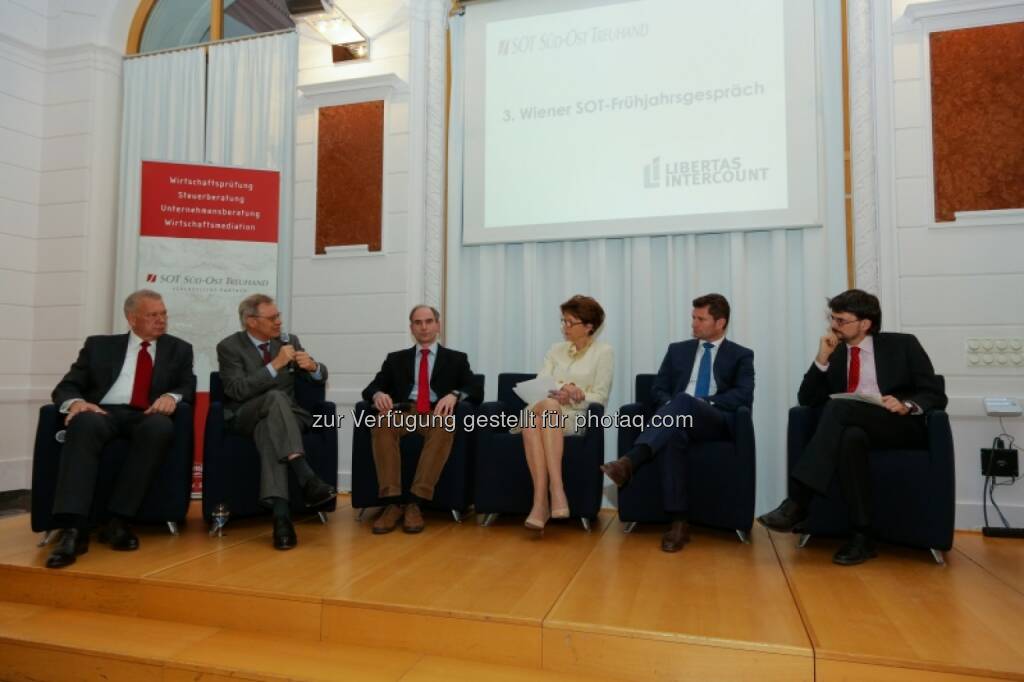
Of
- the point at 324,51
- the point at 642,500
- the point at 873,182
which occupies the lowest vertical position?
the point at 642,500

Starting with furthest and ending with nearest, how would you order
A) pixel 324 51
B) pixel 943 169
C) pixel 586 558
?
pixel 324 51 → pixel 943 169 → pixel 586 558

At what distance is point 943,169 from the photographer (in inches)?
136

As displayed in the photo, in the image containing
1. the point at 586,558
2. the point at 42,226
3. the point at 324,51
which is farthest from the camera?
the point at 42,226

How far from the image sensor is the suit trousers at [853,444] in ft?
8.55

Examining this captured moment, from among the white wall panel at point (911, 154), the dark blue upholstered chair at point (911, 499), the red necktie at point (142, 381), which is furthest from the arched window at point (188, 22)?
the dark blue upholstered chair at point (911, 499)

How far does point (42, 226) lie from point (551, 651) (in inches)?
199

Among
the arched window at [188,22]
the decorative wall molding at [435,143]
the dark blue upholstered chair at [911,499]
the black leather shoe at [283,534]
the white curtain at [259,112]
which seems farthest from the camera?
the arched window at [188,22]

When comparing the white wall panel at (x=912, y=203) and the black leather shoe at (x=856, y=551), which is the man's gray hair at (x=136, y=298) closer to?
the black leather shoe at (x=856, y=551)

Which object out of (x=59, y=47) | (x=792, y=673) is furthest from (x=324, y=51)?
(x=792, y=673)

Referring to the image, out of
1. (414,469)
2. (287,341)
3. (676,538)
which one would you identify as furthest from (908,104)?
(287,341)

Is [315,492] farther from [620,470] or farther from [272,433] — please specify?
[620,470]

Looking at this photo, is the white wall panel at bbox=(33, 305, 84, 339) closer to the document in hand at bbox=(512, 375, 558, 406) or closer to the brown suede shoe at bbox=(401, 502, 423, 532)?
the brown suede shoe at bbox=(401, 502, 423, 532)

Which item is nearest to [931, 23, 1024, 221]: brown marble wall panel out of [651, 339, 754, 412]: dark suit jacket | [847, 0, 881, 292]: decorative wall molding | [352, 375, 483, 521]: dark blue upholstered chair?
[847, 0, 881, 292]: decorative wall molding

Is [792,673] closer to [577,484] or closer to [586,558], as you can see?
[586,558]
